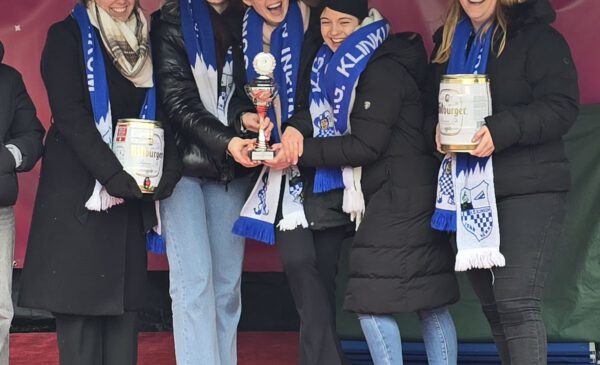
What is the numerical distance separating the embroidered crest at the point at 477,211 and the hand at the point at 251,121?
80cm

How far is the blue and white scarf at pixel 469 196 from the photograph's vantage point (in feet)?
13.1

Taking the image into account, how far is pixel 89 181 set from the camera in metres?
4.27

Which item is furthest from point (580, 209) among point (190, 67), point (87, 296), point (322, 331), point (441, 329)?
point (87, 296)

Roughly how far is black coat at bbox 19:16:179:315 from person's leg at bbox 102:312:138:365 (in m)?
0.08

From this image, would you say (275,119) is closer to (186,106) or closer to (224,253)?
(186,106)

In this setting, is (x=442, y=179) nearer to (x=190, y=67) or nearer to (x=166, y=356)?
(x=190, y=67)

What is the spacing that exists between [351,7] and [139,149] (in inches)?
36.0

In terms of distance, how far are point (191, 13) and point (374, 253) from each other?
3.68 feet

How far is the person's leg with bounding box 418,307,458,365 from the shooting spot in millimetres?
4344

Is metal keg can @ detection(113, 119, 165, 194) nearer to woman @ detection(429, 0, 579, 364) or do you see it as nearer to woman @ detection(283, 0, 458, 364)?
woman @ detection(283, 0, 458, 364)

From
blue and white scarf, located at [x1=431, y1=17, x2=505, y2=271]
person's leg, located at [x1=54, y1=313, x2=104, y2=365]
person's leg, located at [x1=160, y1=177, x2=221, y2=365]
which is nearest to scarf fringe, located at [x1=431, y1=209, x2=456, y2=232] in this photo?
blue and white scarf, located at [x1=431, y1=17, x2=505, y2=271]

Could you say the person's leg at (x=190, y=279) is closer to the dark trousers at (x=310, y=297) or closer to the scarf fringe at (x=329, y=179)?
the dark trousers at (x=310, y=297)

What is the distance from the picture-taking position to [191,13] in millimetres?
4383

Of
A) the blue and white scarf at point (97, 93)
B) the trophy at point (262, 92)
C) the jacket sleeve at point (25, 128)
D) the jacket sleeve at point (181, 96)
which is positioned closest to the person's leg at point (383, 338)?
the trophy at point (262, 92)
